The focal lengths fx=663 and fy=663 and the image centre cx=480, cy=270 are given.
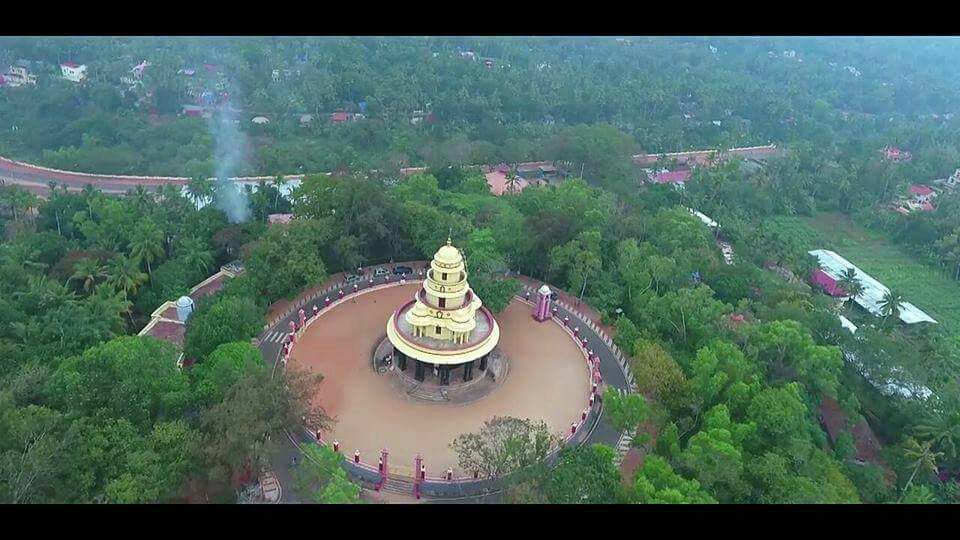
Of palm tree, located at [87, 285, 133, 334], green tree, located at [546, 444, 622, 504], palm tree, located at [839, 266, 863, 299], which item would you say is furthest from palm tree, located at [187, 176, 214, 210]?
palm tree, located at [839, 266, 863, 299]

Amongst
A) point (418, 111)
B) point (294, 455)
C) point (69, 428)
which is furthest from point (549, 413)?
point (418, 111)

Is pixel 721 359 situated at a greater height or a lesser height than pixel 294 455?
greater

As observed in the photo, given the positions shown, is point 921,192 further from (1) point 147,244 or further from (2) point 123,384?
(2) point 123,384

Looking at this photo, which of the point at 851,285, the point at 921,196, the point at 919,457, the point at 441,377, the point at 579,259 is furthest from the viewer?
the point at 921,196

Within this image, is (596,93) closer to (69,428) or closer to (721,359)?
(721,359)

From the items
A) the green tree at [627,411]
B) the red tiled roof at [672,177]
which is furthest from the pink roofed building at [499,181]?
the green tree at [627,411]

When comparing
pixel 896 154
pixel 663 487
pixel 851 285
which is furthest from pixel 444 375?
pixel 896 154

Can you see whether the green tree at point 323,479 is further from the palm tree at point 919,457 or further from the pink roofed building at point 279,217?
the pink roofed building at point 279,217
